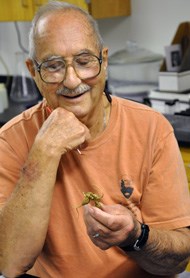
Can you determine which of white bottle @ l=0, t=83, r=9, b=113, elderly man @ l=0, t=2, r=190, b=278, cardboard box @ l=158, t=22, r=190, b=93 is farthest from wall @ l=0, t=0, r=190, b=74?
elderly man @ l=0, t=2, r=190, b=278

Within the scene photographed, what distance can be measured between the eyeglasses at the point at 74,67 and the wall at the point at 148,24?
1.75m

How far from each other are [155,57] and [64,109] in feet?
5.78

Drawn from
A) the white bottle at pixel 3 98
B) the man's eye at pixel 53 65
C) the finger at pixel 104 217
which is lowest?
the white bottle at pixel 3 98

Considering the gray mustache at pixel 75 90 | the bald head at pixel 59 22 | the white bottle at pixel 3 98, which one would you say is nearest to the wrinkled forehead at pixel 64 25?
the bald head at pixel 59 22

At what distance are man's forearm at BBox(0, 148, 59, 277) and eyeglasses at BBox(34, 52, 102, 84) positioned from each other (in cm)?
23

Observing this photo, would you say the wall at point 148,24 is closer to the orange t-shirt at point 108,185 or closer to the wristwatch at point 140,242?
the orange t-shirt at point 108,185

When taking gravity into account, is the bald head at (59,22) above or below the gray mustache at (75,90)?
above

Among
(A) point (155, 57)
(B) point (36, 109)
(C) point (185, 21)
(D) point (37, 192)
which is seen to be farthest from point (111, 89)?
(D) point (37, 192)

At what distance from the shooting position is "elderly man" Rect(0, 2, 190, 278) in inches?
52.6

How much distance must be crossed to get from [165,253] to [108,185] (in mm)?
244

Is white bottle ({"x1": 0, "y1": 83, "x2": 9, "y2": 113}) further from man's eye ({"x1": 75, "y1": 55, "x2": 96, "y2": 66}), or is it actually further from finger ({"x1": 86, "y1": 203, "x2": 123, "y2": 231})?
finger ({"x1": 86, "y1": 203, "x2": 123, "y2": 231})

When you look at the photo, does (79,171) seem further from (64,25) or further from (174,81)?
(174,81)

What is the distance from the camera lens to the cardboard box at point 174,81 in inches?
110

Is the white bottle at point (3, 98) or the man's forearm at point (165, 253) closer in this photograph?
the man's forearm at point (165, 253)
